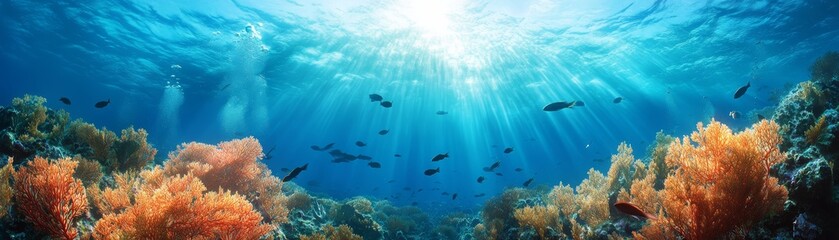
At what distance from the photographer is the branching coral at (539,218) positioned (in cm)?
675

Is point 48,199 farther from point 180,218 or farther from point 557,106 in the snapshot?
point 557,106

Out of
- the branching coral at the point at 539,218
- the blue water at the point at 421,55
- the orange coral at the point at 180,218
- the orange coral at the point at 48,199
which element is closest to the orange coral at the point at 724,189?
the branching coral at the point at 539,218

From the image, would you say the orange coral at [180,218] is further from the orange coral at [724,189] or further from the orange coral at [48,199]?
the orange coral at [724,189]

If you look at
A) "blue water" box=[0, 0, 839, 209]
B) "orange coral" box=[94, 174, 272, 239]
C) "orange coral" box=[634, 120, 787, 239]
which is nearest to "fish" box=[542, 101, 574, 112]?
"orange coral" box=[634, 120, 787, 239]

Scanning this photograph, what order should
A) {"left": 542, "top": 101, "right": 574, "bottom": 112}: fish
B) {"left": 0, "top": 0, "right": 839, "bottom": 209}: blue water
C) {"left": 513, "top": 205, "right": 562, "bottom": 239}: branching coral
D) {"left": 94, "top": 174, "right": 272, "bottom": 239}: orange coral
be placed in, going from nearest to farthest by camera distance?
{"left": 94, "top": 174, "right": 272, "bottom": 239}: orange coral, {"left": 513, "top": 205, "right": 562, "bottom": 239}: branching coral, {"left": 542, "top": 101, "right": 574, "bottom": 112}: fish, {"left": 0, "top": 0, "right": 839, "bottom": 209}: blue water

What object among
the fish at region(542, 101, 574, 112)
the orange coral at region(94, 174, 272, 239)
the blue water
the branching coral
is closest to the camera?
the orange coral at region(94, 174, 272, 239)

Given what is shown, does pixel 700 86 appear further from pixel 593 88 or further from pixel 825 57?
pixel 825 57

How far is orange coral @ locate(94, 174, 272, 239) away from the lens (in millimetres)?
3488

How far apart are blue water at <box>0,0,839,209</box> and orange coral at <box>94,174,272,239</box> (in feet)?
50.8

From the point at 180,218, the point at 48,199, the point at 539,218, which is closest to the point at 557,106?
the point at 539,218

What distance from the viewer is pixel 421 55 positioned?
85.1 feet

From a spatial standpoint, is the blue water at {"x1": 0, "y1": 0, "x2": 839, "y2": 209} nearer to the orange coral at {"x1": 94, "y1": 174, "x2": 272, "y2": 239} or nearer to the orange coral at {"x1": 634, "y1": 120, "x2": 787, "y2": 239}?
the orange coral at {"x1": 634, "y1": 120, "x2": 787, "y2": 239}

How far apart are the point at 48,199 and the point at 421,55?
919 inches

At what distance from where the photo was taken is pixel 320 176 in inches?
3440
